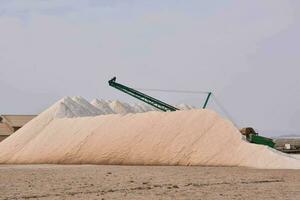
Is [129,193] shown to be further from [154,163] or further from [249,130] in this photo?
[249,130]

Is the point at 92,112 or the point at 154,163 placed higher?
the point at 92,112

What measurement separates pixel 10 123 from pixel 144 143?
27.4 meters

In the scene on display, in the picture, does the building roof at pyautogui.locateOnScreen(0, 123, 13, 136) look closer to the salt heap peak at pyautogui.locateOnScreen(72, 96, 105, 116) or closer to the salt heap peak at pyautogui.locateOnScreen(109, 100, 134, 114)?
the salt heap peak at pyautogui.locateOnScreen(72, 96, 105, 116)

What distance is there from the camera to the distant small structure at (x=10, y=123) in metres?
54.8

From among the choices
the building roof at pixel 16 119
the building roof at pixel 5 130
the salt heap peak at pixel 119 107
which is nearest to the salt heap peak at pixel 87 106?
the building roof at pixel 16 119

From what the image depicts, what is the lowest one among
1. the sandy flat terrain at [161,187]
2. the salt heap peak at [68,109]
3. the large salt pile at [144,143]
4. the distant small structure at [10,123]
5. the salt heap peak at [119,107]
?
the sandy flat terrain at [161,187]

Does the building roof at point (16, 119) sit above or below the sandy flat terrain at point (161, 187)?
above

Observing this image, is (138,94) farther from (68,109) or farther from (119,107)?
(119,107)

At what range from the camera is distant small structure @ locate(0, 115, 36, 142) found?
54816 mm

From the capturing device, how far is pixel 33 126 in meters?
42.7

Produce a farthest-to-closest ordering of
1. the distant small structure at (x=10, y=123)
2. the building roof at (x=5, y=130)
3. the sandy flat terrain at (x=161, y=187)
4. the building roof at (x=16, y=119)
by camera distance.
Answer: the building roof at (x=16, y=119) < the distant small structure at (x=10, y=123) < the building roof at (x=5, y=130) < the sandy flat terrain at (x=161, y=187)

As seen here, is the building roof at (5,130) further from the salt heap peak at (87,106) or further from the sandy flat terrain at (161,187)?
the sandy flat terrain at (161,187)

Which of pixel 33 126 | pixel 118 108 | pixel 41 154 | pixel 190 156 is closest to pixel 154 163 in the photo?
pixel 190 156

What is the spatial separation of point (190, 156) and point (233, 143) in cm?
263
